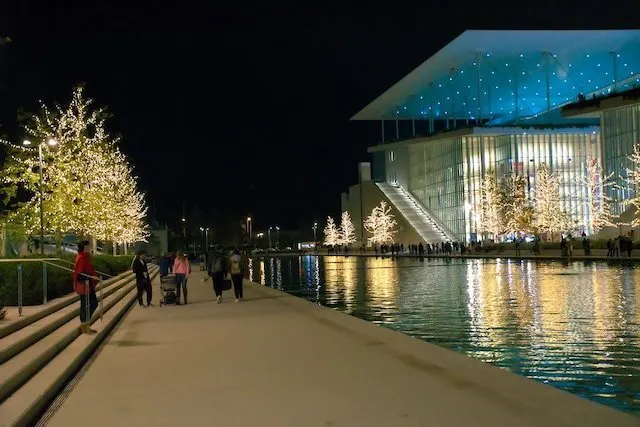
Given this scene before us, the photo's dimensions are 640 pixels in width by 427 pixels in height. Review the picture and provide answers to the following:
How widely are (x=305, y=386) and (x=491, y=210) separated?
75.6 m

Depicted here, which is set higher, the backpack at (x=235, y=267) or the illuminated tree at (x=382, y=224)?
the illuminated tree at (x=382, y=224)

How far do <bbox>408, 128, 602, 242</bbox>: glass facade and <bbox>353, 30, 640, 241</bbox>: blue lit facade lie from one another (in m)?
0.12

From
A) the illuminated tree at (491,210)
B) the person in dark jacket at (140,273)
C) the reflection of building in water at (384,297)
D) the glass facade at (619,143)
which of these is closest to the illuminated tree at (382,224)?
the illuminated tree at (491,210)

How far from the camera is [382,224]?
109 meters

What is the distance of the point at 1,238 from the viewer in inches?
1435

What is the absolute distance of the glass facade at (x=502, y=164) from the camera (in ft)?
294

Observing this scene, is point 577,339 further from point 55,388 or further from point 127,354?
point 55,388

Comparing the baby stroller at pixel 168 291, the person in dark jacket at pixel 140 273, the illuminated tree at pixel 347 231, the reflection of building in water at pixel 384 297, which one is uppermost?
the illuminated tree at pixel 347 231

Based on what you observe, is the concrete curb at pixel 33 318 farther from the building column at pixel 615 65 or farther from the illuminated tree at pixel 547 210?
the building column at pixel 615 65

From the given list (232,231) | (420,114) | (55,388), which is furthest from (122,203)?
(232,231)

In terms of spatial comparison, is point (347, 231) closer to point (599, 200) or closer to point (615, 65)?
point (615, 65)

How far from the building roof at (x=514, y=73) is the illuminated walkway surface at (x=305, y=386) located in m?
69.2

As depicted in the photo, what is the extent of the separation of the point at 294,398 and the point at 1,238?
106 feet

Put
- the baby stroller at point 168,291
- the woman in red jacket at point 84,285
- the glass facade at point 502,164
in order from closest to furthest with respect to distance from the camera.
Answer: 1. the woman in red jacket at point 84,285
2. the baby stroller at point 168,291
3. the glass facade at point 502,164
